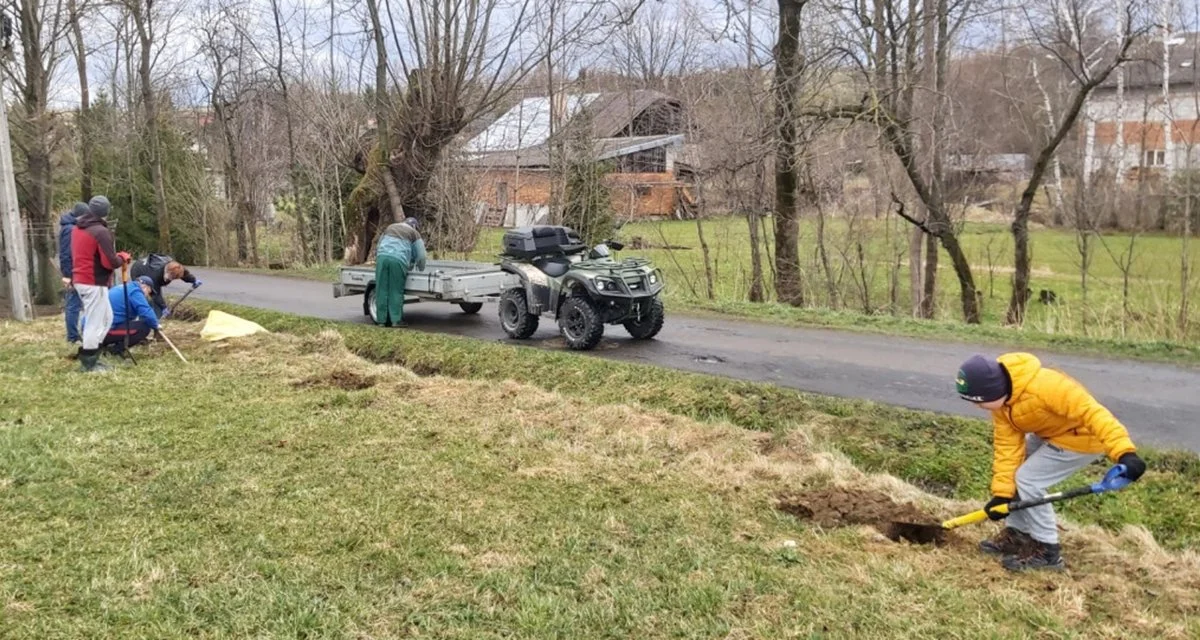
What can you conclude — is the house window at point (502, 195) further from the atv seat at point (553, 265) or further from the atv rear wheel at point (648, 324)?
the atv rear wheel at point (648, 324)

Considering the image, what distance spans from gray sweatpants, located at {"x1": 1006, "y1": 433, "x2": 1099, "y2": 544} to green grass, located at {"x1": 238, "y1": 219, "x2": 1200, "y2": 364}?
20.5ft

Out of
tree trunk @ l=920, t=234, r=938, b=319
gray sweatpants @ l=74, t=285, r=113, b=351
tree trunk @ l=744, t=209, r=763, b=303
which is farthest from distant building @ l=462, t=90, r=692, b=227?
gray sweatpants @ l=74, t=285, r=113, b=351

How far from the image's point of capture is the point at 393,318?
40.4 feet

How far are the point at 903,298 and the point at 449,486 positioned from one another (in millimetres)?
17009

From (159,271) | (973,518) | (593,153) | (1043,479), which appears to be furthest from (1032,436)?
(593,153)

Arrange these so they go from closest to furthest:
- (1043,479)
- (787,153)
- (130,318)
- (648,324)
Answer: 1. (1043,479)
2. (130,318)
3. (648,324)
4. (787,153)

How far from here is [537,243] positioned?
1106 centimetres

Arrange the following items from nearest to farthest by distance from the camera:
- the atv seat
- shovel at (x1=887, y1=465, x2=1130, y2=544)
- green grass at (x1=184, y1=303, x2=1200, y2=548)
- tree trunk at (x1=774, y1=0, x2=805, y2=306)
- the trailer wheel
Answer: shovel at (x1=887, y1=465, x2=1130, y2=544) → green grass at (x1=184, y1=303, x2=1200, y2=548) → the atv seat → the trailer wheel → tree trunk at (x1=774, y1=0, x2=805, y2=306)

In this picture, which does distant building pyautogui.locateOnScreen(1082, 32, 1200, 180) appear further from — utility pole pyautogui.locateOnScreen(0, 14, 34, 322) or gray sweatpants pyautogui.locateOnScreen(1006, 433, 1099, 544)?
utility pole pyautogui.locateOnScreen(0, 14, 34, 322)

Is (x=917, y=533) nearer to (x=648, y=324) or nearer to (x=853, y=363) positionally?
(x=853, y=363)

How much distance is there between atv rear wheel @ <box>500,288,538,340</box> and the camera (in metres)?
11.1

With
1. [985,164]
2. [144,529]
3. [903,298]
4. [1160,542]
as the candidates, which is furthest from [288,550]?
Result: [985,164]

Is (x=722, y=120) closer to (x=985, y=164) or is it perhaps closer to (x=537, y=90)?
(x=537, y=90)

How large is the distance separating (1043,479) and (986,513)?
334 millimetres
